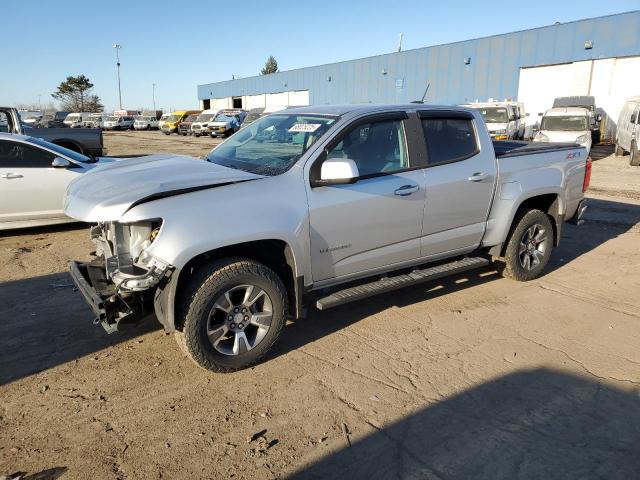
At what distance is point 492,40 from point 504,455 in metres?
32.7

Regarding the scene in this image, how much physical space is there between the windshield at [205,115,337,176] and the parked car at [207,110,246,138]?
1105 inches

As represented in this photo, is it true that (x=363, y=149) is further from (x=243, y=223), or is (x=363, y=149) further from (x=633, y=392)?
(x=633, y=392)

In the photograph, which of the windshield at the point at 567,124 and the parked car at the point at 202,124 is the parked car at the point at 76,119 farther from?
the windshield at the point at 567,124

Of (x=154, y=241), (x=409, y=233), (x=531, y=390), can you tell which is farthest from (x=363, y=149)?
(x=531, y=390)

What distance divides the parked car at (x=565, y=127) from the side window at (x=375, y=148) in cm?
1501

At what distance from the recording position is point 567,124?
18.2 metres

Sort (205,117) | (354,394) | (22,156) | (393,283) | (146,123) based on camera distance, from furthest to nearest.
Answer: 1. (146,123)
2. (205,117)
3. (22,156)
4. (393,283)
5. (354,394)

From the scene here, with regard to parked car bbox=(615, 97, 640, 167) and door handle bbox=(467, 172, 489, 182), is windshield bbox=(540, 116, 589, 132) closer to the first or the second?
parked car bbox=(615, 97, 640, 167)

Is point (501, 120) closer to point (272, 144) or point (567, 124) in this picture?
point (567, 124)

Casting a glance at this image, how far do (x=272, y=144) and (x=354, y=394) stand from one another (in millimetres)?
2187

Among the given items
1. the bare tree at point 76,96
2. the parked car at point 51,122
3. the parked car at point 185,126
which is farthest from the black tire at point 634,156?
the bare tree at point 76,96

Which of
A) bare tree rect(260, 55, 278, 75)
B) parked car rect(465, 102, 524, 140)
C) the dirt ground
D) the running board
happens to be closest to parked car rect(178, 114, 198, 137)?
parked car rect(465, 102, 524, 140)

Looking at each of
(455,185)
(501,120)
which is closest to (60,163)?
(455,185)

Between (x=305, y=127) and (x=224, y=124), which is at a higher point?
(x=305, y=127)
